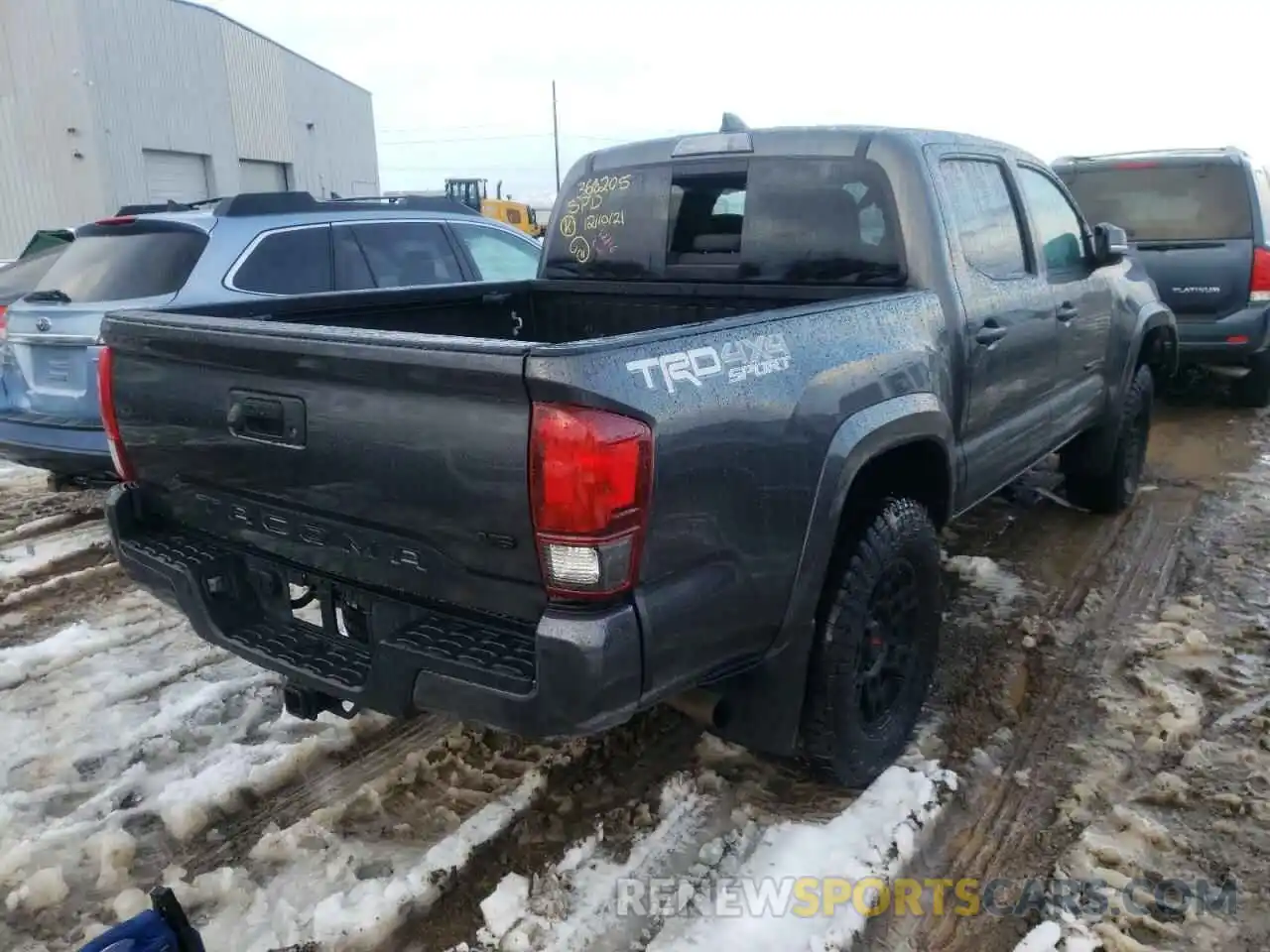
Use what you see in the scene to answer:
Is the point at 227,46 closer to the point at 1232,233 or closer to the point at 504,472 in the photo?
the point at 1232,233

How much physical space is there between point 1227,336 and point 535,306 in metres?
5.95

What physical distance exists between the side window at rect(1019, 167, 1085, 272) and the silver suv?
146 inches

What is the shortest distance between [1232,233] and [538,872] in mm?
7482

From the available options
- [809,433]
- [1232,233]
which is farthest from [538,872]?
[1232,233]

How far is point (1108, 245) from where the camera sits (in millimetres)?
4449

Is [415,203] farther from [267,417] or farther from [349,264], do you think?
[267,417]

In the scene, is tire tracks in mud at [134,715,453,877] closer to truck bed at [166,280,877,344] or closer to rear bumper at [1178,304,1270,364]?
truck bed at [166,280,877,344]

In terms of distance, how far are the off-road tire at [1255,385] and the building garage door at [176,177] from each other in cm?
2046

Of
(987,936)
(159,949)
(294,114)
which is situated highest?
(294,114)

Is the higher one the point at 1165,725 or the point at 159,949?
the point at 159,949

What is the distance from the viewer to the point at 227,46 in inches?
938

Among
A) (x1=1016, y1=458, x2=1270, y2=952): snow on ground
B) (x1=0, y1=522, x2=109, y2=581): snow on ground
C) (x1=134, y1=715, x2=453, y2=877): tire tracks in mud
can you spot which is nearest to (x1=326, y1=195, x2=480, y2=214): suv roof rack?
(x1=0, y1=522, x2=109, y2=581): snow on ground

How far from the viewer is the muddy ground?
2.52 metres

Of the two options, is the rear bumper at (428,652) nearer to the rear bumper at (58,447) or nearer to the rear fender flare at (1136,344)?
the rear bumper at (58,447)
